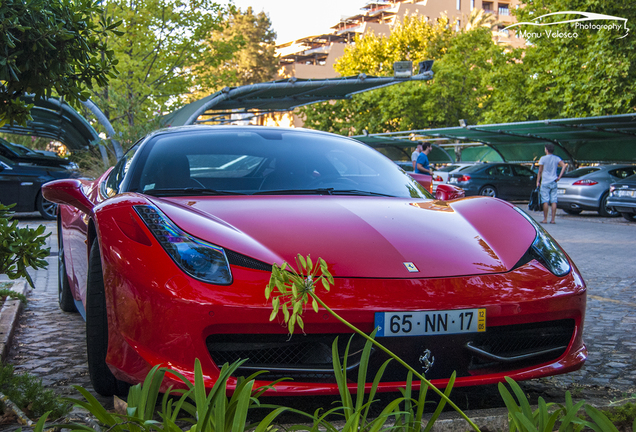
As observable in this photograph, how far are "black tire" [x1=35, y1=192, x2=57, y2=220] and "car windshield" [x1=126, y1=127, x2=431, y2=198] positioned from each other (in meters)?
10.3

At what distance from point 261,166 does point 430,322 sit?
68.4 inches

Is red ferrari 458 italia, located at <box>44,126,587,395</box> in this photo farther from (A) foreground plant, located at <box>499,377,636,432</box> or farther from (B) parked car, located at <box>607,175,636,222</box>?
(B) parked car, located at <box>607,175,636,222</box>

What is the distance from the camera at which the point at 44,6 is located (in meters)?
3.12

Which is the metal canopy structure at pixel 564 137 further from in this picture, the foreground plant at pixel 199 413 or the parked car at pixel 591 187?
the foreground plant at pixel 199 413

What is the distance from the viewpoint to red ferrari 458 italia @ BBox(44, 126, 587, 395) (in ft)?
7.98

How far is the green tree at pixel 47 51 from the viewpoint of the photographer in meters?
3.02

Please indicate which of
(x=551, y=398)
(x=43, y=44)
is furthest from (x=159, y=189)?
(x=551, y=398)

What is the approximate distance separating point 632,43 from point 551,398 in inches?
839

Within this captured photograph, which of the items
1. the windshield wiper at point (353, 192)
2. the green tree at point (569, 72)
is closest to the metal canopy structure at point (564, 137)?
Result: the green tree at point (569, 72)

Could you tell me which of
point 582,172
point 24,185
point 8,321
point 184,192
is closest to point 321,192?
point 184,192

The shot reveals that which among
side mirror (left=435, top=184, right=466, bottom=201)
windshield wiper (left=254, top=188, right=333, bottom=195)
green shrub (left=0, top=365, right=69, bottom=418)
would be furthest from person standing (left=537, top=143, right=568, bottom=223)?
green shrub (left=0, top=365, right=69, bottom=418)

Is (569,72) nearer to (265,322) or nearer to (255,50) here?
(265,322)

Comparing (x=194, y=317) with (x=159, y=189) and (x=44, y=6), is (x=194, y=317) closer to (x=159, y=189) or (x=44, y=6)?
(x=159, y=189)

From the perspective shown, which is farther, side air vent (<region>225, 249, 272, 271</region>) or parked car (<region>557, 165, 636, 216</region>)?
parked car (<region>557, 165, 636, 216</region>)
